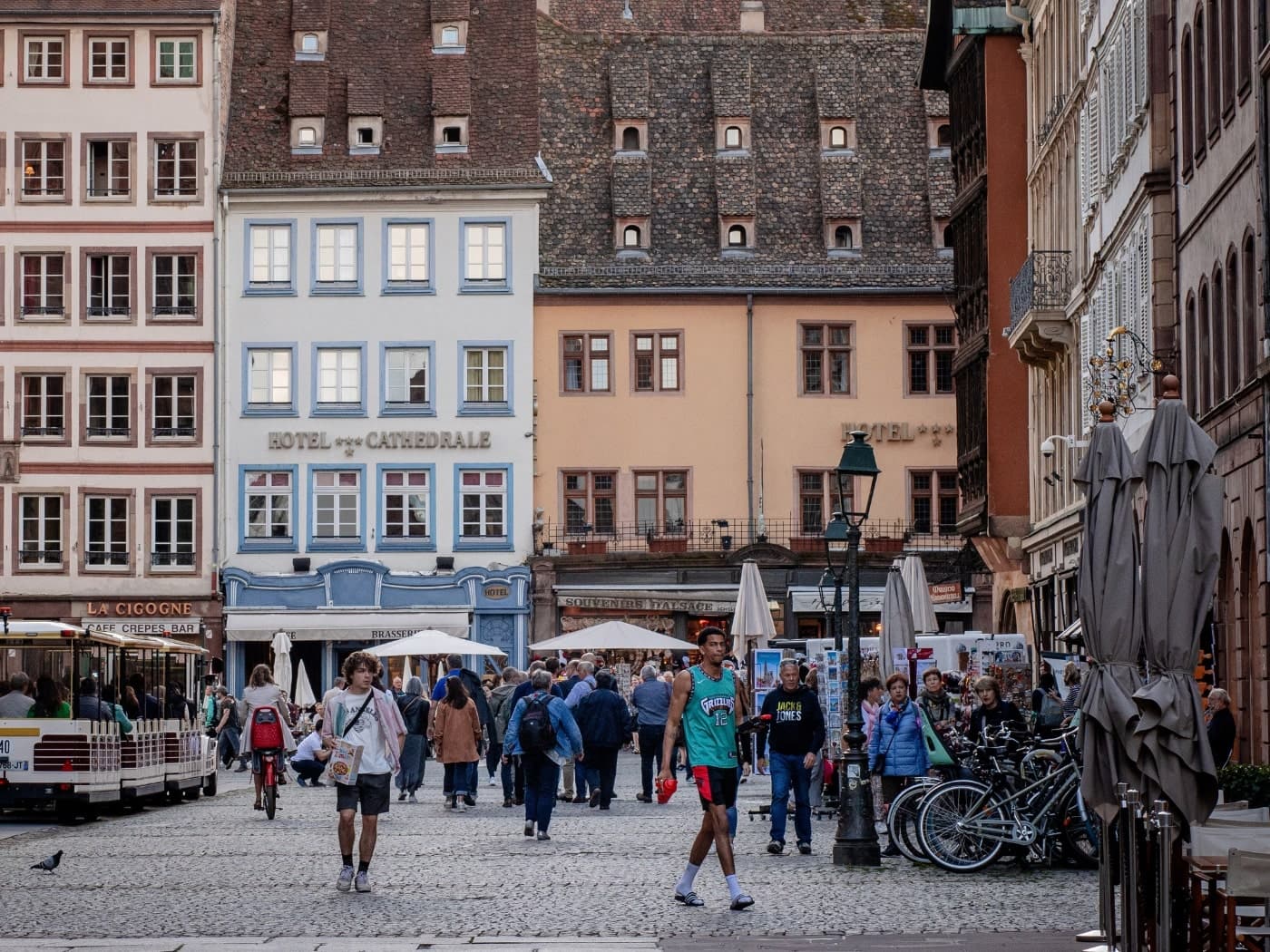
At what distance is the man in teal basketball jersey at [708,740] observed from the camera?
16.4 metres

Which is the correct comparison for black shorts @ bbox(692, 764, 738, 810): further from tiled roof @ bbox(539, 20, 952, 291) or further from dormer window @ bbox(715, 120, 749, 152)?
dormer window @ bbox(715, 120, 749, 152)

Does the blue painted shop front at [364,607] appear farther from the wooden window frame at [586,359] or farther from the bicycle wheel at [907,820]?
the bicycle wheel at [907,820]

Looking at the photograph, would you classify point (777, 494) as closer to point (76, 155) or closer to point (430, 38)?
point (430, 38)

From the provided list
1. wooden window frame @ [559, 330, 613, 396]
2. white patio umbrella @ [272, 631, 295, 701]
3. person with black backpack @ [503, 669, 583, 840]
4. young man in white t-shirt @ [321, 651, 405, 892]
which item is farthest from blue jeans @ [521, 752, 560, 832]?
wooden window frame @ [559, 330, 613, 396]

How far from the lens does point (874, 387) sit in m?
59.0

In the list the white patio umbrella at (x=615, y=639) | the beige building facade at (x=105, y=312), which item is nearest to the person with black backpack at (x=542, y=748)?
the white patio umbrella at (x=615, y=639)

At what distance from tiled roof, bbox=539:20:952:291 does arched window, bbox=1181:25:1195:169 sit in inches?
1095

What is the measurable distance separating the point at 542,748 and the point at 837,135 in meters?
39.9

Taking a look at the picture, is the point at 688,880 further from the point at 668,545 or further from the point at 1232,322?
the point at 668,545

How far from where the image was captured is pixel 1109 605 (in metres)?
14.1

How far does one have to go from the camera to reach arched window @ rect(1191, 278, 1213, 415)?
2953cm

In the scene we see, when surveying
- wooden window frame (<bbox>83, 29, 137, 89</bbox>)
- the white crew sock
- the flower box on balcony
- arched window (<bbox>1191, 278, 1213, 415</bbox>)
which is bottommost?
the white crew sock

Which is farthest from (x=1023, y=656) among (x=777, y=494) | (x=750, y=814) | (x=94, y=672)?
(x=777, y=494)

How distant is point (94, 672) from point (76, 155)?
31.9 meters
